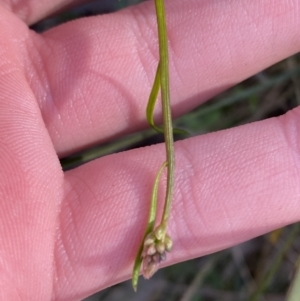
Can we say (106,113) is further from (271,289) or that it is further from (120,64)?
(271,289)

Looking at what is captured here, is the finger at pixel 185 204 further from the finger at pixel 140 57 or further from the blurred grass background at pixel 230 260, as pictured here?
the blurred grass background at pixel 230 260

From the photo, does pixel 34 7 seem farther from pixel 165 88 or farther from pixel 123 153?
pixel 165 88

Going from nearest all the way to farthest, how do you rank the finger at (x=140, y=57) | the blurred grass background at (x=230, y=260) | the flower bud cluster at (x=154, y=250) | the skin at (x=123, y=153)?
the flower bud cluster at (x=154, y=250), the skin at (x=123, y=153), the finger at (x=140, y=57), the blurred grass background at (x=230, y=260)

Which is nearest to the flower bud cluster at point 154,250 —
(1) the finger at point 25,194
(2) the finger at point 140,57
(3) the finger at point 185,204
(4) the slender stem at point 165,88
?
(4) the slender stem at point 165,88

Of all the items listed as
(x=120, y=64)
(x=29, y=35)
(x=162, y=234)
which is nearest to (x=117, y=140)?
(x=120, y=64)

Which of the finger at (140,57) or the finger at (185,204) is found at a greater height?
the finger at (140,57)

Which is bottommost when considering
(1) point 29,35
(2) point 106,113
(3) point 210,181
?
(3) point 210,181

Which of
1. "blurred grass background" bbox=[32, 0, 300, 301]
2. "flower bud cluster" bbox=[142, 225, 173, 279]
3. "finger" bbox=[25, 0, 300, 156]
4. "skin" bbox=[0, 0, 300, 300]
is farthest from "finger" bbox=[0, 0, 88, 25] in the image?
"flower bud cluster" bbox=[142, 225, 173, 279]

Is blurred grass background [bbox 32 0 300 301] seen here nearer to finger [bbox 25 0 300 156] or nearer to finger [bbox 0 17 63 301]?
finger [bbox 25 0 300 156]
